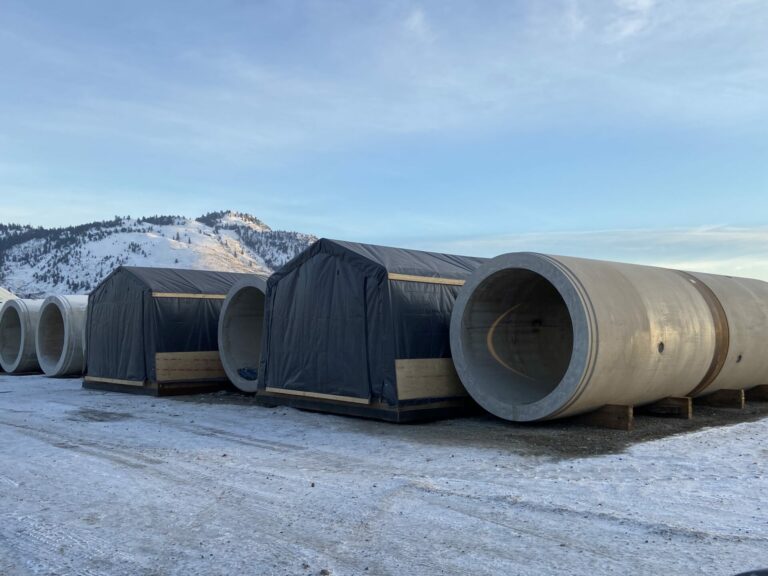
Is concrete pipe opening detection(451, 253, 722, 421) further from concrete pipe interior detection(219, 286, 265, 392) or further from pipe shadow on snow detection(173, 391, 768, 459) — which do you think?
concrete pipe interior detection(219, 286, 265, 392)

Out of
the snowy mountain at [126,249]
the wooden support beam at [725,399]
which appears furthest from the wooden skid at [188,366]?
the snowy mountain at [126,249]

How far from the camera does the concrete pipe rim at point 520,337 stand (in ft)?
29.4

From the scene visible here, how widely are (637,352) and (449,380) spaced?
118 inches

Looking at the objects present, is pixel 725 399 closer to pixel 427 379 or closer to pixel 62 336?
pixel 427 379

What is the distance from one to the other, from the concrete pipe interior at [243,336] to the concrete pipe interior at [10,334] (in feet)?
39.2

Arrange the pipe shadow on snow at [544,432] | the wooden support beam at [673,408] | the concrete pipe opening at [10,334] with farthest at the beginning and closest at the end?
the concrete pipe opening at [10,334], the wooden support beam at [673,408], the pipe shadow on snow at [544,432]

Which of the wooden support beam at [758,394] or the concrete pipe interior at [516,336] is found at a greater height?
the concrete pipe interior at [516,336]

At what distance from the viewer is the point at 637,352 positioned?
9430 mm

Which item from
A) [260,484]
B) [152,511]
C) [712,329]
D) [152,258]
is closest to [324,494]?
[260,484]

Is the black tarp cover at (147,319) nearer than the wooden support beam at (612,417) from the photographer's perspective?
No

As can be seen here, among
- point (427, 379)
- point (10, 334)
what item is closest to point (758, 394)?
point (427, 379)

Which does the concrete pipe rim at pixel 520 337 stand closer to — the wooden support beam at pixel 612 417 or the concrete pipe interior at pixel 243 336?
the wooden support beam at pixel 612 417

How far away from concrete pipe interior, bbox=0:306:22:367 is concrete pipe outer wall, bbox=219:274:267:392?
39.2 ft

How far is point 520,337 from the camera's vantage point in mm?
11953
